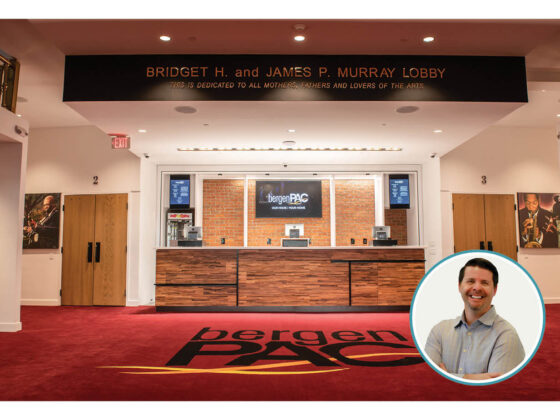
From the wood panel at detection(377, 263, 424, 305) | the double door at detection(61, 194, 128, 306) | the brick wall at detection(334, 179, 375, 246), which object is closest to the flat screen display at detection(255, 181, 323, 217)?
the brick wall at detection(334, 179, 375, 246)

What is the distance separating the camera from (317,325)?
5.80 meters

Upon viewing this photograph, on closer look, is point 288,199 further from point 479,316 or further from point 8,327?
point 479,316

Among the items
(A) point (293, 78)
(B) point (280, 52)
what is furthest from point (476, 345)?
(B) point (280, 52)

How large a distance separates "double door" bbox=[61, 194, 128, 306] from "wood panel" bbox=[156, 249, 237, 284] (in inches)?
61.2

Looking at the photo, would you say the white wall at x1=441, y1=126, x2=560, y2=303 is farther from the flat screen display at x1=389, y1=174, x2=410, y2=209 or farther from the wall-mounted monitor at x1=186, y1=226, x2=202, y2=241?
the wall-mounted monitor at x1=186, y1=226, x2=202, y2=241

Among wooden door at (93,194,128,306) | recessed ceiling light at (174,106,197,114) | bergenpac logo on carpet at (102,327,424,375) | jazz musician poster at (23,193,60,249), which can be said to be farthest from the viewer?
jazz musician poster at (23,193,60,249)

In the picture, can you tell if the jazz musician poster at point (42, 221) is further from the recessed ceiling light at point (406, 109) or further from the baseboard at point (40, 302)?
the recessed ceiling light at point (406, 109)

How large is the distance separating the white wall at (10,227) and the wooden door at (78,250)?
2.66 meters

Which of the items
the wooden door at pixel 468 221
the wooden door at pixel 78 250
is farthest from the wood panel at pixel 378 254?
the wooden door at pixel 78 250

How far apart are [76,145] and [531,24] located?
8320mm

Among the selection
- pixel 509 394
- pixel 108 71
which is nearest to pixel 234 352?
pixel 509 394

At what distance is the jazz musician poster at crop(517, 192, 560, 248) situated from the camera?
336 inches

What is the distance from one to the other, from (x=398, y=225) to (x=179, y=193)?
5264 mm

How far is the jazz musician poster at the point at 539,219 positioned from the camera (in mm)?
8539
